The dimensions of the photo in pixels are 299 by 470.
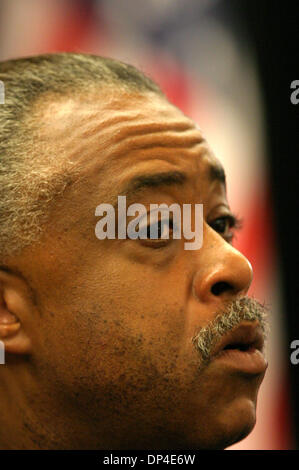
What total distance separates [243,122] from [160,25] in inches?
20.6

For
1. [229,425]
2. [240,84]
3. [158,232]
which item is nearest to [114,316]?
[158,232]

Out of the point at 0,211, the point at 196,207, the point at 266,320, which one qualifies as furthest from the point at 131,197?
the point at 266,320

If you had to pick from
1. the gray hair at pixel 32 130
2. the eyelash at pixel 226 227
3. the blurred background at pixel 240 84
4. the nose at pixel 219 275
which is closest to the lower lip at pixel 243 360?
the nose at pixel 219 275

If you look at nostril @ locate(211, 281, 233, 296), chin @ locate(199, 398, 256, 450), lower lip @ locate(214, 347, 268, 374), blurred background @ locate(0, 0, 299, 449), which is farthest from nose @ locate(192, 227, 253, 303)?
blurred background @ locate(0, 0, 299, 449)

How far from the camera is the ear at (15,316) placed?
1.45m

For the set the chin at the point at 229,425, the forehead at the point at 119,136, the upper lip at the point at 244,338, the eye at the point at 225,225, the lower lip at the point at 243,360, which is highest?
the forehead at the point at 119,136

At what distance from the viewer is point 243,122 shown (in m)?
2.59

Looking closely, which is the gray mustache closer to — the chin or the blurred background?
the chin

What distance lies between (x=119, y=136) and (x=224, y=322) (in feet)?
1.67

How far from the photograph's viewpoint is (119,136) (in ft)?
4.89

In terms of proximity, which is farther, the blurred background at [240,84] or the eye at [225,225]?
the blurred background at [240,84]

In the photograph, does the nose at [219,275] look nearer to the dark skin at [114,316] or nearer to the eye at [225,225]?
the dark skin at [114,316]

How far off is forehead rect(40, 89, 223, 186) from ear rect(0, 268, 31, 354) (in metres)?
0.31

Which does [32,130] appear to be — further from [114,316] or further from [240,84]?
[240,84]
